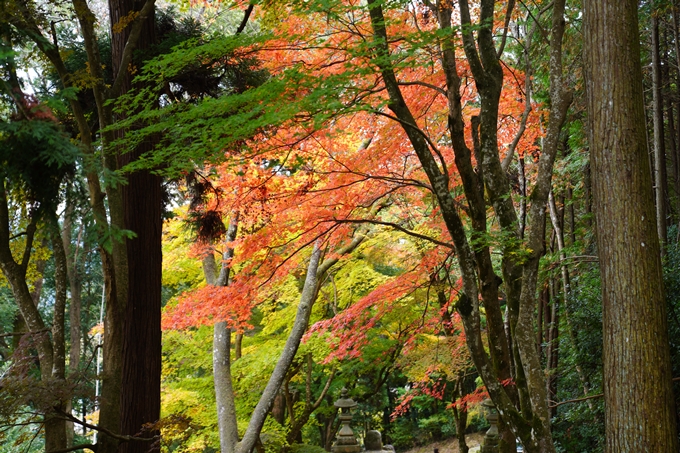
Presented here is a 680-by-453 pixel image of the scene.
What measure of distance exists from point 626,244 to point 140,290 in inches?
145

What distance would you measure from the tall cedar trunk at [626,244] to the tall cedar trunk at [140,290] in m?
3.44

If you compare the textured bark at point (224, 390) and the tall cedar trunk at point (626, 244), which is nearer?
the tall cedar trunk at point (626, 244)

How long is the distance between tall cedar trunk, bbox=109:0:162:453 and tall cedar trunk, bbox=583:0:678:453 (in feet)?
11.3

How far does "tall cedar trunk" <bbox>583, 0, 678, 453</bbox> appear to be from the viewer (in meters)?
3.59

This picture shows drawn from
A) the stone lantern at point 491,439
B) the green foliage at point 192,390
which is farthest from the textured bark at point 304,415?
the stone lantern at point 491,439

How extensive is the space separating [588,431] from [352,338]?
11.8ft

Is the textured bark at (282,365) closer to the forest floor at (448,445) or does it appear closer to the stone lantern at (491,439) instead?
the stone lantern at (491,439)

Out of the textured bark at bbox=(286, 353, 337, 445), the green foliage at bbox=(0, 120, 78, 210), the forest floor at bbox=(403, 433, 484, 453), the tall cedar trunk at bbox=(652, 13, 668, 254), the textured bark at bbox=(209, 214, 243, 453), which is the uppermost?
the tall cedar trunk at bbox=(652, 13, 668, 254)

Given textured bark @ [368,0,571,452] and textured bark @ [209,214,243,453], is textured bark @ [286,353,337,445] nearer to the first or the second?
textured bark @ [209,214,243,453]

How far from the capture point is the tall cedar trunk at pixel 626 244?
359 centimetres

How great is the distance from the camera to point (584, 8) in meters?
4.02

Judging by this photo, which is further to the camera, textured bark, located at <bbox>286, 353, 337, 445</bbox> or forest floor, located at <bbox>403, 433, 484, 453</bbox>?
forest floor, located at <bbox>403, 433, 484, 453</bbox>

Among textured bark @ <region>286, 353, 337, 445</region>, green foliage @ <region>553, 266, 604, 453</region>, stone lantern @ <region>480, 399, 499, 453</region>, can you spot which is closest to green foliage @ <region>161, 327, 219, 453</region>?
textured bark @ <region>286, 353, 337, 445</region>

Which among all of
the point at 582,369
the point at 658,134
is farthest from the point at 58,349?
the point at 582,369
